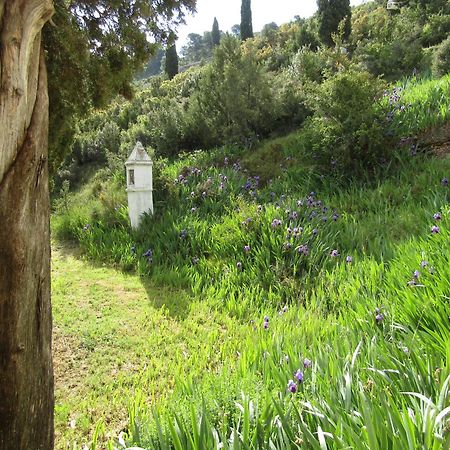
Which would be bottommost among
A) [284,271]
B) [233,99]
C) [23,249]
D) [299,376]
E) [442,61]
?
[299,376]

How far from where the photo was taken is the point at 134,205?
6703mm

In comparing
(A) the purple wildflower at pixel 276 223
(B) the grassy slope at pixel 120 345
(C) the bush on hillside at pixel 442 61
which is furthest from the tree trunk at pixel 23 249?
(C) the bush on hillside at pixel 442 61

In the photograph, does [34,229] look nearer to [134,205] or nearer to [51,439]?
[51,439]

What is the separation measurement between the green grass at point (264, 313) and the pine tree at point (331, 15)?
11062 mm

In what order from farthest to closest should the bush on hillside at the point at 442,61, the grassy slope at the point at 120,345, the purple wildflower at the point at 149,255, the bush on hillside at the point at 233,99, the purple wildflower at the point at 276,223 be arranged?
1. the bush on hillside at the point at 233,99
2. the bush on hillside at the point at 442,61
3. the purple wildflower at the point at 149,255
4. the purple wildflower at the point at 276,223
5. the grassy slope at the point at 120,345

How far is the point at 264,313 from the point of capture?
3.77 m

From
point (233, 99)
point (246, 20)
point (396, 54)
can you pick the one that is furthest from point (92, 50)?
point (246, 20)

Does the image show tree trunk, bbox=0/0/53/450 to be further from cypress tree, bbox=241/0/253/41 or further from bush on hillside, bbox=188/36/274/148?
cypress tree, bbox=241/0/253/41

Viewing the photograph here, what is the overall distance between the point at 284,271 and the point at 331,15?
15423 millimetres

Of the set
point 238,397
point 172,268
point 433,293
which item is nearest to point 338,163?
point 172,268

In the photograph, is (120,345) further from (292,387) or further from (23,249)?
(292,387)

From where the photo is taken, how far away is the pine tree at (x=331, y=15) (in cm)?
1606

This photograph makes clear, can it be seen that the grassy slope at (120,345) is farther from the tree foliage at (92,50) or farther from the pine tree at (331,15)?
the pine tree at (331,15)

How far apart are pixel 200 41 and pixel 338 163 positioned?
61.2m
